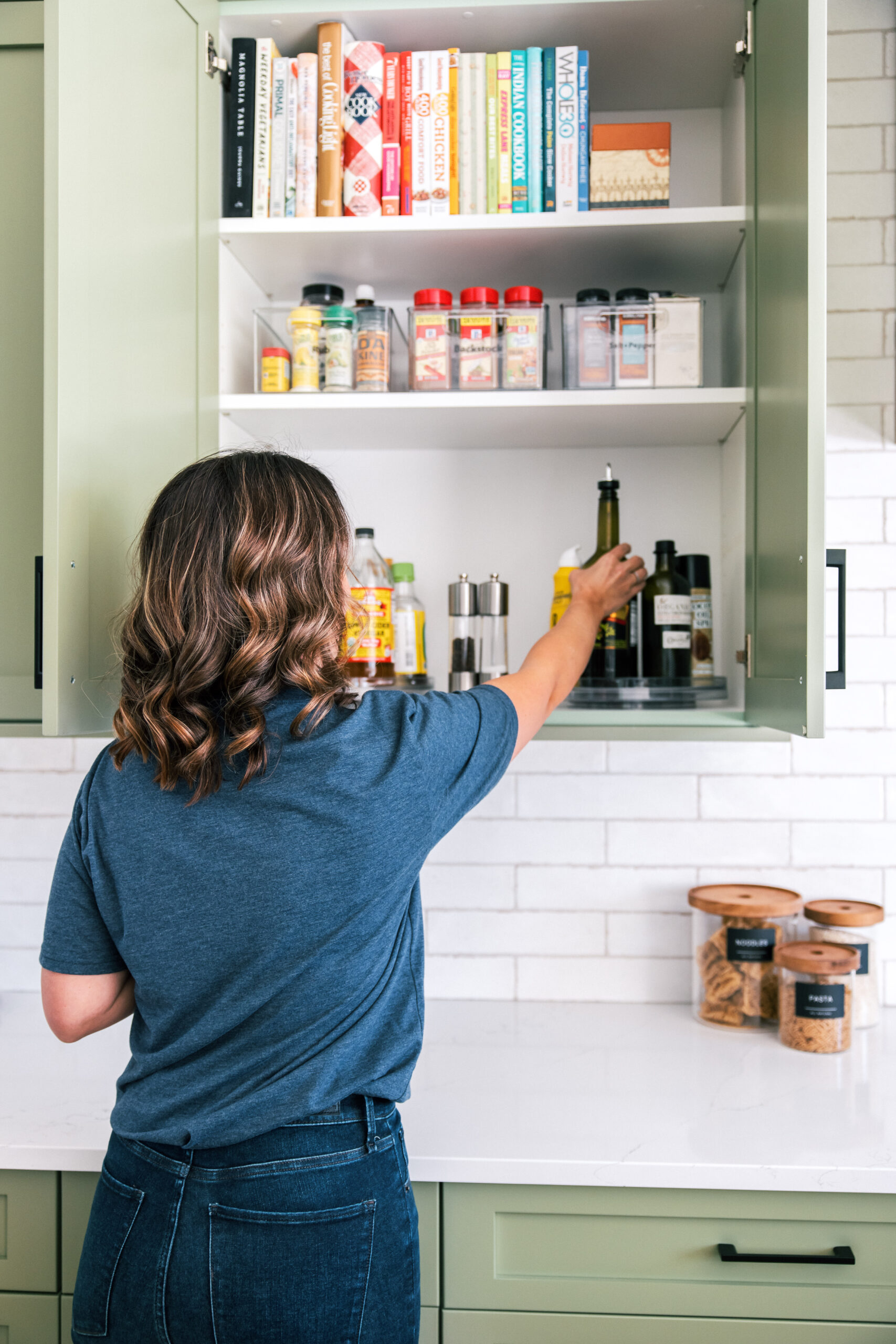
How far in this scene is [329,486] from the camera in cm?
98

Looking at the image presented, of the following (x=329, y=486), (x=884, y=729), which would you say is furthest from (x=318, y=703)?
(x=884, y=729)

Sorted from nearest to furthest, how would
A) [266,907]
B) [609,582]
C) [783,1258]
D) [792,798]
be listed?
[266,907] < [783,1258] < [609,582] < [792,798]

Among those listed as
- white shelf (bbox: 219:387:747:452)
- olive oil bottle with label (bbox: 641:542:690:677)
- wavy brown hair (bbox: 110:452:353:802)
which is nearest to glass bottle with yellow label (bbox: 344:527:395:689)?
white shelf (bbox: 219:387:747:452)

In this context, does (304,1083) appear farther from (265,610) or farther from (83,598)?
(83,598)

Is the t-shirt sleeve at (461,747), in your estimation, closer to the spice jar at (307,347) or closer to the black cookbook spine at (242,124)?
the spice jar at (307,347)

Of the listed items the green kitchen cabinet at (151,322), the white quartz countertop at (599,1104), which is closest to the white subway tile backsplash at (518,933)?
the white quartz countertop at (599,1104)

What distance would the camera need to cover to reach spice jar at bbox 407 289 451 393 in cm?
151

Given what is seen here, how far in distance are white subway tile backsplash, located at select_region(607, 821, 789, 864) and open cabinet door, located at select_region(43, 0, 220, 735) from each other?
0.95 m

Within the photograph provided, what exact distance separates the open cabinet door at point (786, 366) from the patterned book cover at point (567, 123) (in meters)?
0.26

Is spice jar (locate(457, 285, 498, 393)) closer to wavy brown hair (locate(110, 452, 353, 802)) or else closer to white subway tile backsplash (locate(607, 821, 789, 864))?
wavy brown hair (locate(110, 452, 353, 802))

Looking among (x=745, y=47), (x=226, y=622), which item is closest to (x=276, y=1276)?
(x=226, y=622)

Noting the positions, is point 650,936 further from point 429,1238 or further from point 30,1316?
point 30,1316

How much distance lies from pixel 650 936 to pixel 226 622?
1142mm

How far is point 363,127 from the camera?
4.99 ft
